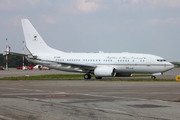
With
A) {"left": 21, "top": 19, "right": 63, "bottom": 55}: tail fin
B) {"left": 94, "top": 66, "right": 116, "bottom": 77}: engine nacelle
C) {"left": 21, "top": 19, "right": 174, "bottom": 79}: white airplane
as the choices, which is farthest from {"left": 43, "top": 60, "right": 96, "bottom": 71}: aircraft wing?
{"left": 21, "top": 19, "right": 63, "bottom": 55}: tail fin

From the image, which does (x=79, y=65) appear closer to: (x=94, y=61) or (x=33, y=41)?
(x=94, y=61)

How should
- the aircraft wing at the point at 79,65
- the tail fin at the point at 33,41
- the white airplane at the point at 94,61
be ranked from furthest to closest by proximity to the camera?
the tail fin at the point at 33,41 < the white airplane at the point at 94,61 < the aircraft wing at the point at 79,65

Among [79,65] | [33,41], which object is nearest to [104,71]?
[79,65]

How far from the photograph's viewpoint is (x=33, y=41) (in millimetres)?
49344

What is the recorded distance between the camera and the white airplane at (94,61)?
45.2 metres

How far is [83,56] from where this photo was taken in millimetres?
47812

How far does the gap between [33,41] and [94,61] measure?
8374mm

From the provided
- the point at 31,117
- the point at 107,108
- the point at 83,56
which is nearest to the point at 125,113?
the point at 107,108

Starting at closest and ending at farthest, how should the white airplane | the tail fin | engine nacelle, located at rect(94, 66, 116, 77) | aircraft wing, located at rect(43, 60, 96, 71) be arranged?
1. engine nacelle, located at rect(94, 66, 116, 77)
2. aircraft wing, located at rect(43, 60, 96, 71)
3. the white airplane
4. the tail fin

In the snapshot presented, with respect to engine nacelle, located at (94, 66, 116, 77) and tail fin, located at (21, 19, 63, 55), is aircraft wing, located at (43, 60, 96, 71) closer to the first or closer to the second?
engine nacelle, located at (94, 66, 116, 77)

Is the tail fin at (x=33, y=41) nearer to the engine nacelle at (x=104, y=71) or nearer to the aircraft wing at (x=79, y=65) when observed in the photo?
the aircraft wing at (x=79, y=65)

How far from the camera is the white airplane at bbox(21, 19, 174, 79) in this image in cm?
4516

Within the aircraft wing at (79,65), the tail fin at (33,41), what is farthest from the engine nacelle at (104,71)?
the tail fin at (33,41)

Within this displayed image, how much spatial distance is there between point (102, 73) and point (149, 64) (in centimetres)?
557
